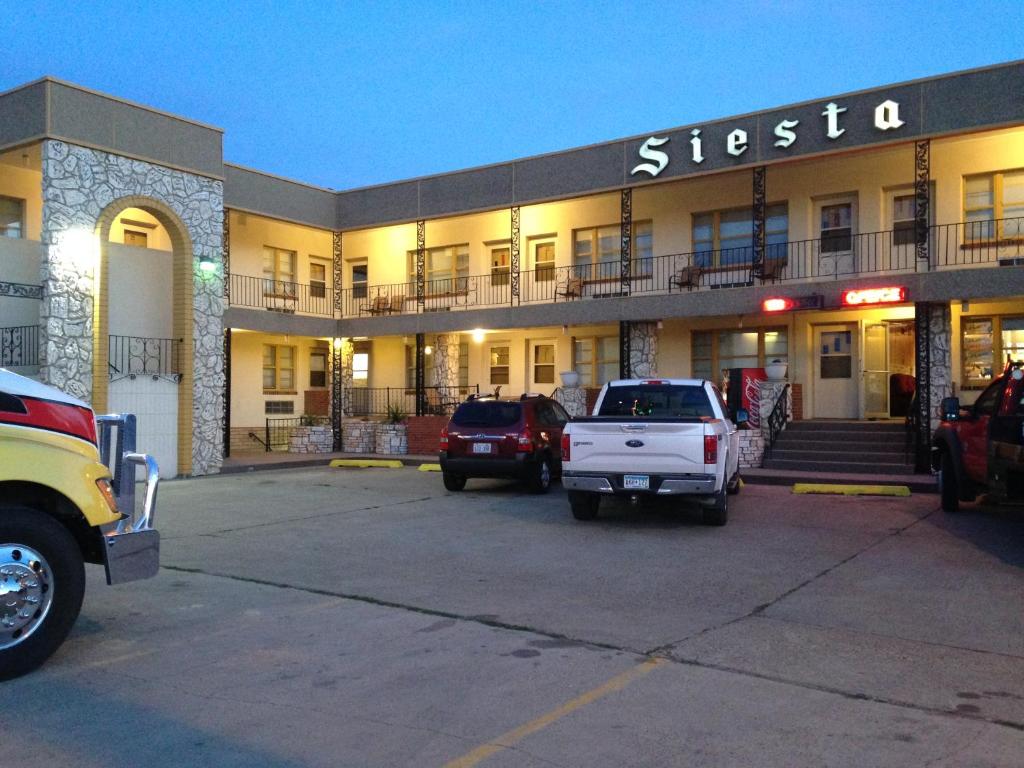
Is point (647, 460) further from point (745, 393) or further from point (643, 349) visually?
point (643, 349)

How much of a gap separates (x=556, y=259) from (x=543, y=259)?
1.80 feet

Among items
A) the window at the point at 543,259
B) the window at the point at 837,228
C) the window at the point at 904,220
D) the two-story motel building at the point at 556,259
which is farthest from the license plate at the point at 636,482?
the window at the point at 543,259

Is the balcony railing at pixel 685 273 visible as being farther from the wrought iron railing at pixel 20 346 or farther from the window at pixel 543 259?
the wrought iron railing at pixel 20 346

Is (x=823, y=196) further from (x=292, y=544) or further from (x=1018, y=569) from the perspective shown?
(x=292, y=544)

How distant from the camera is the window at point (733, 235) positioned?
67.9 ft

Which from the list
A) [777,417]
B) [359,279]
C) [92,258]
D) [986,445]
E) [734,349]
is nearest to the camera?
[986,445]

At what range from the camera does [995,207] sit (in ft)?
59.4

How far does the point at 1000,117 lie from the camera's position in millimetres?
16062

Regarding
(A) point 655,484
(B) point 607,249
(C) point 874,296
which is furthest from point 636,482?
(B) point 607,249

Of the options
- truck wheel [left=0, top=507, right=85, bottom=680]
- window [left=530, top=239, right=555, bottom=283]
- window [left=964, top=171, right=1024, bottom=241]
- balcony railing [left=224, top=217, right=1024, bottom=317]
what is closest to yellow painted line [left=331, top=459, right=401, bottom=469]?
balcony railing [left=224, top=217, right=1024, bottom=317]

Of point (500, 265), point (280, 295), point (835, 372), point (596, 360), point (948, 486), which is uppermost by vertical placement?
point (500, 265)

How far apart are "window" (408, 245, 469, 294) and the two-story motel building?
2.9 inches

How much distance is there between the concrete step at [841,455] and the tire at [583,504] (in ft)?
24.5

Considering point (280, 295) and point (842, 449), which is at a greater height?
point (280, 295)
